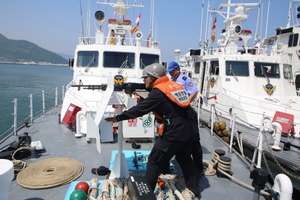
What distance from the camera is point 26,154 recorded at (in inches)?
145

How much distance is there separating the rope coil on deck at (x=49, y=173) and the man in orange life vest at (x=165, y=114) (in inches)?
50.1

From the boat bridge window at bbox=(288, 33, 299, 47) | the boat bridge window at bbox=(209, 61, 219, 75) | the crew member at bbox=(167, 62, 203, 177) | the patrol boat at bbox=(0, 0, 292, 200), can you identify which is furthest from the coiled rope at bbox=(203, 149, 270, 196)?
the boat bridge window at bbox=(288, 33, 299, 47)

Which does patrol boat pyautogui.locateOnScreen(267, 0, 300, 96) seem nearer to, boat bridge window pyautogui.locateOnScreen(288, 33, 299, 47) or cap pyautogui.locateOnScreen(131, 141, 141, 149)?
boat bridge window pyautogui.locateOnScreen(288, 33, 299, 47)

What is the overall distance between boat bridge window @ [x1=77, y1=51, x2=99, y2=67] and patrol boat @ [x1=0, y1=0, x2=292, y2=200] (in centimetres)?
10

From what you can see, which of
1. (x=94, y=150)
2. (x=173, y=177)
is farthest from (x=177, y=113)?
(x=94, y=150)

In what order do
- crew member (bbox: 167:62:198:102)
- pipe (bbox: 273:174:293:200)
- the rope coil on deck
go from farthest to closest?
1. crew member (bbox: 167:62:198:102)
2. the rope coil on deck
3. pipe (bbox: 273:174:293:200)

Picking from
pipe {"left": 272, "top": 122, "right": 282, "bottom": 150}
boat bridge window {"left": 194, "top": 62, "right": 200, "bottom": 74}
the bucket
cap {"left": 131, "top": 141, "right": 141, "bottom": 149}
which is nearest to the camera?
the bucket

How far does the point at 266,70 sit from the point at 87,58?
A: 6.37m

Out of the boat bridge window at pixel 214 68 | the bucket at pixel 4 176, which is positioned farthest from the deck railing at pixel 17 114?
the boat bridge window at pixel 214 68

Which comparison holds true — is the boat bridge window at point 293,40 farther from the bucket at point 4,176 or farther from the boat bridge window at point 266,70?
the bucket at point 4,176

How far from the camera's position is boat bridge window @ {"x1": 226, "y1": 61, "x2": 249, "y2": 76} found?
8.11m

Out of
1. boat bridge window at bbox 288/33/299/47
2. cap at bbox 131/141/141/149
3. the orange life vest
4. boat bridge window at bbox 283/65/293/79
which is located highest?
boat bridge window at bbox 288/33/299/47

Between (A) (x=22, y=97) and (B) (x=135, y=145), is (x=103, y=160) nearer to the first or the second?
(B) (x=135, y=145)

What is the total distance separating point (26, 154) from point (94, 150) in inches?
44.0
